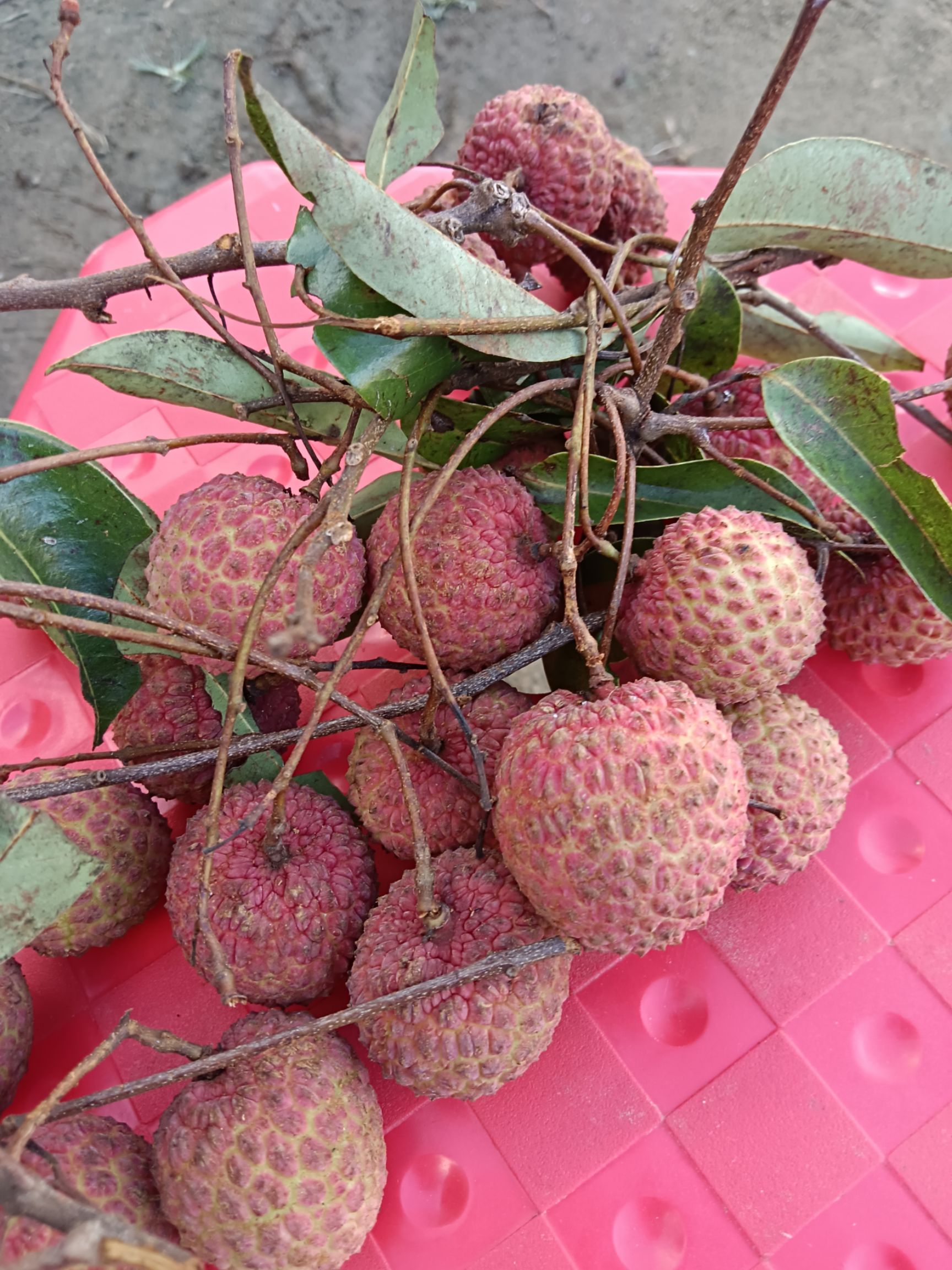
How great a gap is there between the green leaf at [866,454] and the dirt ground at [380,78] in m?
1.47

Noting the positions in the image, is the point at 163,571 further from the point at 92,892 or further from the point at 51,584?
the point at 92,892

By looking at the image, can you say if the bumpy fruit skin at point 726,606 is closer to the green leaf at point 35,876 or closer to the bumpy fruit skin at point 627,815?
the bumpy fruit skin at point 627,815

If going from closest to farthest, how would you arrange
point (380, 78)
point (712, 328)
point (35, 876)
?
point (35, 876), point (712, 328), point (380, 78)

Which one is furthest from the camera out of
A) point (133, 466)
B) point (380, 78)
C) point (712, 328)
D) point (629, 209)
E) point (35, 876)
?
point (380, 78)

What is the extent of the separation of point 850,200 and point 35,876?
0.90 m

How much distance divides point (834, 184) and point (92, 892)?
0.96 meters

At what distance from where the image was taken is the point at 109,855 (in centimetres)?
92

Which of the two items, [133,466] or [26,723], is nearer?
[26,723]

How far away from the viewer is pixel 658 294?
96 cm

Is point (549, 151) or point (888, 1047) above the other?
point (549, 151)

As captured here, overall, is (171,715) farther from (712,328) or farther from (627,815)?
(712,328)

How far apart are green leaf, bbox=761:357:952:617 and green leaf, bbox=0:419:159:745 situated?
23.9 inches

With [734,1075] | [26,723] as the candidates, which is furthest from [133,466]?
[734,1075]

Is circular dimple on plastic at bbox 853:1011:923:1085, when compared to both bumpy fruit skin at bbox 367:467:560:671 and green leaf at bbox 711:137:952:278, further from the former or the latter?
green leaf at bbox 711:137:952:278
